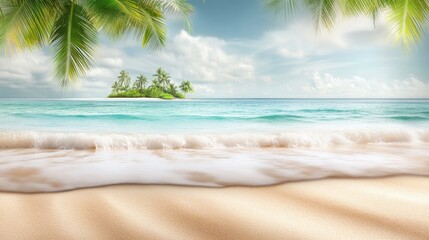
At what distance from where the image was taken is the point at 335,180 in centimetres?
224

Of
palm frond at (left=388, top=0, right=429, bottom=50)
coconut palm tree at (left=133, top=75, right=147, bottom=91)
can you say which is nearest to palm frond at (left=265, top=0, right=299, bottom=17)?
palm frond at (left=388, top=0, right=429, bottom=50)

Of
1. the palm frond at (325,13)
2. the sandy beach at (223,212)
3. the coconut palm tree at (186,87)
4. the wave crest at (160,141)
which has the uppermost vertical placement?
the palm frond at (325,13)

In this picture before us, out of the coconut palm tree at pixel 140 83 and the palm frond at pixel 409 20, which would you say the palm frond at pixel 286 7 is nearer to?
the palm frond at pixel 409 20

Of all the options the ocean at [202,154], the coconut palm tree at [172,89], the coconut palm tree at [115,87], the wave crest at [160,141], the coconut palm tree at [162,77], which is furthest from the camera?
the coconut palm tree at [162,77]

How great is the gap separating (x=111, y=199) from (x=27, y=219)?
45 centimetres

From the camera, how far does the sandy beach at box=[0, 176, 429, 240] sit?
1.25 m

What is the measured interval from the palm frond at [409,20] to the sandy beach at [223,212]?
399 cm

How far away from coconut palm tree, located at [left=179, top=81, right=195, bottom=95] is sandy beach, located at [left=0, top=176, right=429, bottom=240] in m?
35.2

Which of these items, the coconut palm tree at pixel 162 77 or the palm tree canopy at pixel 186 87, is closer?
the coconut palm tree at pixel 162 77

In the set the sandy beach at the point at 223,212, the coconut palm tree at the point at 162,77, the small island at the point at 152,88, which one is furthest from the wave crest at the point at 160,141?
the coconut palm tree at the point at 162,77

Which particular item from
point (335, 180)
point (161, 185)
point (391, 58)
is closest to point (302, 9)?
point (335, 180)

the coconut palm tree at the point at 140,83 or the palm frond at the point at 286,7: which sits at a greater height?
the palm frond at the point at 286,7

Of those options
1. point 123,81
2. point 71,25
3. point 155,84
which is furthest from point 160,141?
point 123,81

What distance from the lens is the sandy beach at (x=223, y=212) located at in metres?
1.25
